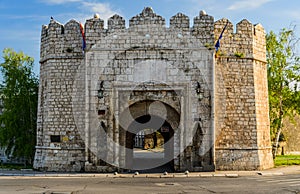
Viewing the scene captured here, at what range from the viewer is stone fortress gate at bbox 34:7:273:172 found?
15953 millimetres

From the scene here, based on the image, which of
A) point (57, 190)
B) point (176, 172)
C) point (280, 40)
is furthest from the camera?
point (280, 40)

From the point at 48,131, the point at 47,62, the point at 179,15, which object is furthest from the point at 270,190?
the point at 47,62

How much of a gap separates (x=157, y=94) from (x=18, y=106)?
818 cm

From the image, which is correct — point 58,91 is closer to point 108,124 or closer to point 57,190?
point 108,124

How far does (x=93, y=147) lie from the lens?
15.9 metres

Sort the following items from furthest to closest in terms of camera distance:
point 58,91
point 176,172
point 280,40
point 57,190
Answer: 1. point 280,40
2. point 58,91
3. point 176,172
4. point 57,190

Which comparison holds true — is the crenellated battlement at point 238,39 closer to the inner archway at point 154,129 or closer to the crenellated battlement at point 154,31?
the crenellated battlement at point 154,31

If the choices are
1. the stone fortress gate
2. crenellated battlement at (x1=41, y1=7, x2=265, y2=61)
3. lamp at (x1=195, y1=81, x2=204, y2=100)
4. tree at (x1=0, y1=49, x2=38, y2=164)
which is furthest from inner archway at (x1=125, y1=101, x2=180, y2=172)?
tree at (x1=0, y1=49, x2=38, y2=164)

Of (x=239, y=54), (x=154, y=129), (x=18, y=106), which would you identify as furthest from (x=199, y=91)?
(x=18, y=106)

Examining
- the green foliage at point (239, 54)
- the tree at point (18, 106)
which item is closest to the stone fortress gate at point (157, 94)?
the green foliage at point (239, 54)

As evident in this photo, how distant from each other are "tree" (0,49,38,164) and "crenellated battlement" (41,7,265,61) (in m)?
3.16

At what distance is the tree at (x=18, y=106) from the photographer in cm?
1919

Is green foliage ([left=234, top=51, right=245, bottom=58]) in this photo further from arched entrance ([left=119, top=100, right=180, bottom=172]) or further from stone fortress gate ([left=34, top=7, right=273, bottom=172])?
arched entrance ([left=119, top=100, right=180, bottom=172])

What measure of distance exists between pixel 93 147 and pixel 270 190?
791 centimetres
